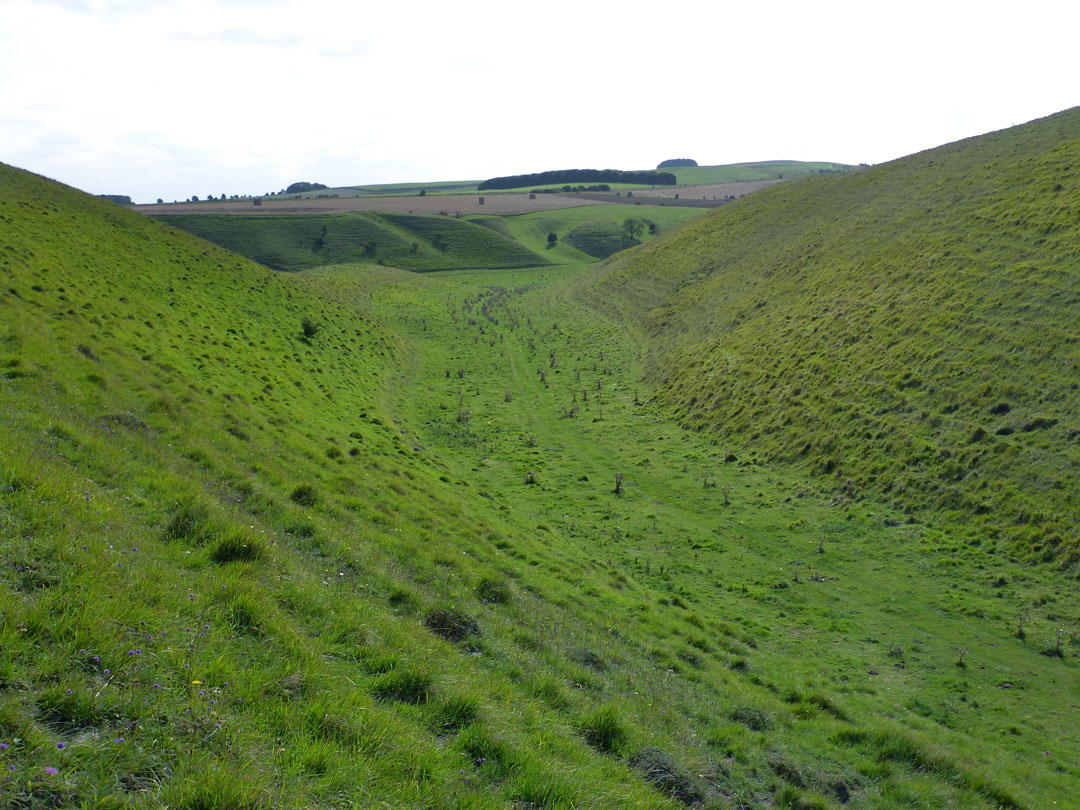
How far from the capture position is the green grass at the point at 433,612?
5840 mm

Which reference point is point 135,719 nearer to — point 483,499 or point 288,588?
point 288,588

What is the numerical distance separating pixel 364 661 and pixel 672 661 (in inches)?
340

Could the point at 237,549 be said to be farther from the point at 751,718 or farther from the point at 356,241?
the point at 356,241

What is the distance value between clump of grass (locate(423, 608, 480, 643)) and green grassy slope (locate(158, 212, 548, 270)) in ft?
421

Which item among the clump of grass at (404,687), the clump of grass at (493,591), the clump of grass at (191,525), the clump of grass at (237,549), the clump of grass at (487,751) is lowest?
the clump of grass at (493,591)

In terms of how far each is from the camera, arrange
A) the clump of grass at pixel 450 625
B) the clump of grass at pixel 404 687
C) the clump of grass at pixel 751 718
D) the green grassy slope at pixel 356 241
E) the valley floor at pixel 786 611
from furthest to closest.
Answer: the green grassy slope at pixel 356 241, the clump of grass at pixel 751 718, the valley floor at pixel 786 611, the clump of grass at pixel 450 625, the clump of grass at pixel 404 687

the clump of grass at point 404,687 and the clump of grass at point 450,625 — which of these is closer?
the clump of grass at point 404,687

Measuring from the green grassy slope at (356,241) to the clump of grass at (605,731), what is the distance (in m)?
131

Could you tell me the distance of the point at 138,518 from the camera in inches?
396

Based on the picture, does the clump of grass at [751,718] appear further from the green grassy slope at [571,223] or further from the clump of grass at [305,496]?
the green grassy slope at [571,223]

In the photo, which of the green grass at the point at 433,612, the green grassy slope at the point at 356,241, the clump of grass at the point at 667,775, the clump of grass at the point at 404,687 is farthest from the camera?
the green grassy slope at the point at 356,241

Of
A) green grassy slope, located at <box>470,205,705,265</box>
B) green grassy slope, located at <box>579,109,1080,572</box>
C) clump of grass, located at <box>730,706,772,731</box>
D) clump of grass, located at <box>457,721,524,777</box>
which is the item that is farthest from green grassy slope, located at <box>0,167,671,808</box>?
green grassy slope, located at <box>470,205,705,265</box>

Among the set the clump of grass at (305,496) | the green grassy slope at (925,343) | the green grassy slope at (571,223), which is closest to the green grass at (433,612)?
the clump of grass at (305,496)

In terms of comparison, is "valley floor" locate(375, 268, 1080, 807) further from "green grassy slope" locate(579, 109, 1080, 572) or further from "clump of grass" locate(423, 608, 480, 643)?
"clump of grass" locate(423, 608, 480, 643)
